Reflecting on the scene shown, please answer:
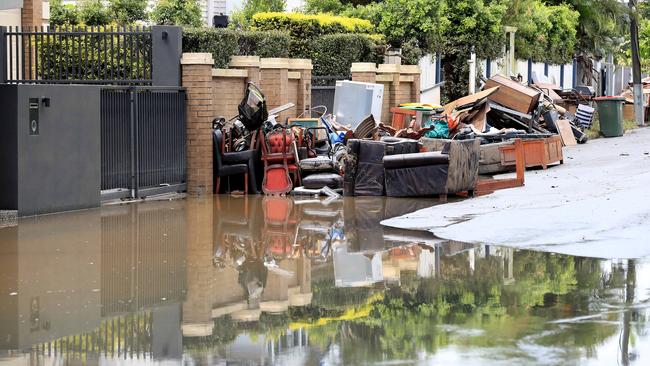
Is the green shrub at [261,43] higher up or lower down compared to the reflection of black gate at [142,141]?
higher up

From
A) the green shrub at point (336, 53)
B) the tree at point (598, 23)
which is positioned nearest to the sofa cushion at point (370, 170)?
the green shrub at point (336, 53)

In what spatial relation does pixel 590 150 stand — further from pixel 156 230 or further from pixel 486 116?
pixel 156 230

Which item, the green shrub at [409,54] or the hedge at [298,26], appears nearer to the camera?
the hedge at [298,26]

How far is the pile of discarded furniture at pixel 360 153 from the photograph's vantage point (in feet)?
62.6

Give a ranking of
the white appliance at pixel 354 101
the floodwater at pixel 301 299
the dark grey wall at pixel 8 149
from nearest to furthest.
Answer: the floodwater at pixel 301 299 → the dark grey wall at pixel 8 149 → the white appliance at pixel 354 101

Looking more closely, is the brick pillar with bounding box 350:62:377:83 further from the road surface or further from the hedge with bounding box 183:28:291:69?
the road surface

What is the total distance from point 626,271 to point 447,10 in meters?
24.6

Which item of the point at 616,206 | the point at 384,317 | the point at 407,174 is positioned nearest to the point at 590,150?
the point at 407,174

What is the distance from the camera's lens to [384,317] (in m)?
9.50

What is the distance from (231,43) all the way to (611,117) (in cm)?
1486

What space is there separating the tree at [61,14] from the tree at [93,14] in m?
0.25

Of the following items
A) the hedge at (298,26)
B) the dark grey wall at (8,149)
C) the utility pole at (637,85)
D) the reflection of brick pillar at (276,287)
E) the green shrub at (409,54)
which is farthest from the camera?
the utility pole at (637,85)

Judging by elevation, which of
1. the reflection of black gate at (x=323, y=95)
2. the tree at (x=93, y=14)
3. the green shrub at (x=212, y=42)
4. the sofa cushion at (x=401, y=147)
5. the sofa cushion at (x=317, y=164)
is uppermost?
the tree at (x=93, y=14)

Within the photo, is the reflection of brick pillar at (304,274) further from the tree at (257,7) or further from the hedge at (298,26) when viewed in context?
the tree at (257,7)
